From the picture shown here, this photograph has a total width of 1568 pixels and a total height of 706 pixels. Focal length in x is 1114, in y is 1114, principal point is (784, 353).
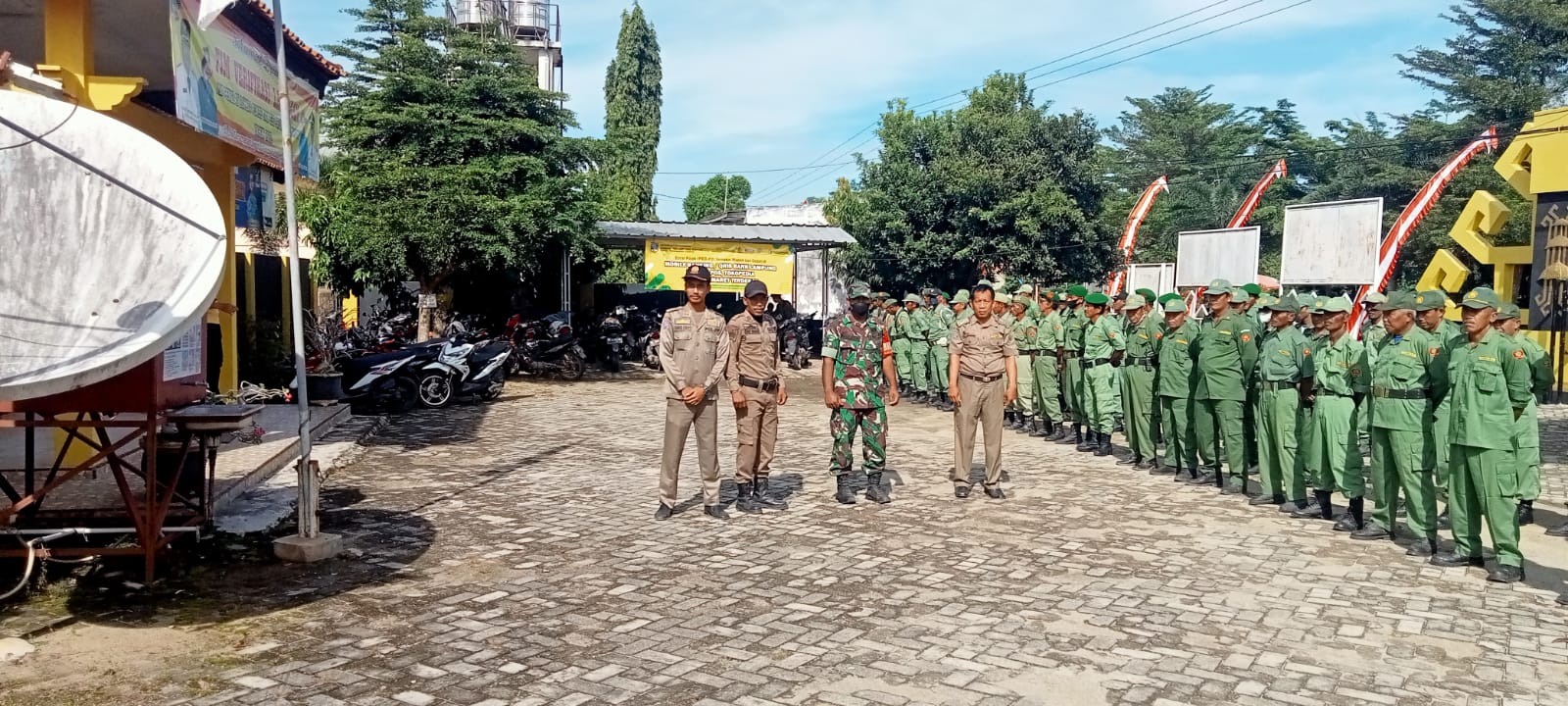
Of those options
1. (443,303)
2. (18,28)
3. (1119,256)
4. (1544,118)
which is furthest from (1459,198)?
(18,28)

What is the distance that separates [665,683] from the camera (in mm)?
4309

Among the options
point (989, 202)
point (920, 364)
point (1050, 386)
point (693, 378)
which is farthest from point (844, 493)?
point (989, 202)

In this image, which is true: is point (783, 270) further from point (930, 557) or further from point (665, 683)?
point (665, 683)

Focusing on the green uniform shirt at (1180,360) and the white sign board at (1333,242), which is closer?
the green uniform shirt at (1180,360)

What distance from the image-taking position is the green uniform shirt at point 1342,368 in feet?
24.3

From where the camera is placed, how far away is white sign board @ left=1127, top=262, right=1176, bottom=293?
23.5 metres

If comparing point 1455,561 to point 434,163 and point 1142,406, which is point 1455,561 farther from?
point 434,163

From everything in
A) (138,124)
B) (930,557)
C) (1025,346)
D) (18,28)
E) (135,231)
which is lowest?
(930,557)

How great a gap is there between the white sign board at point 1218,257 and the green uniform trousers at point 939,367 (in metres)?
3.94

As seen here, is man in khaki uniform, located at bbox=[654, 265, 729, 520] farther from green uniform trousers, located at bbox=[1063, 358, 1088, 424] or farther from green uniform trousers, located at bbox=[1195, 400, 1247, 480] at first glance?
green uniform trousers, located at bbox=[1063, 358, 1088, 424]

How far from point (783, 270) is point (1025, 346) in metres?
9.64

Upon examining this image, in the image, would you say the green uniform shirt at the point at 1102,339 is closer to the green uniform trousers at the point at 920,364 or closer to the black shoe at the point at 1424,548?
the black shoe at the point at 1424,548

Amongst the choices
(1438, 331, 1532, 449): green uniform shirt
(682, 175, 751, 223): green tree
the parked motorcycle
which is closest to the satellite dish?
(1438, 331, 1532, 449): green uniform shirt

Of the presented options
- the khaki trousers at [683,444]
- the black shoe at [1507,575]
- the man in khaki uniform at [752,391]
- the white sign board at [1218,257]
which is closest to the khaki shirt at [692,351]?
the khaki trousers at [683,444]
